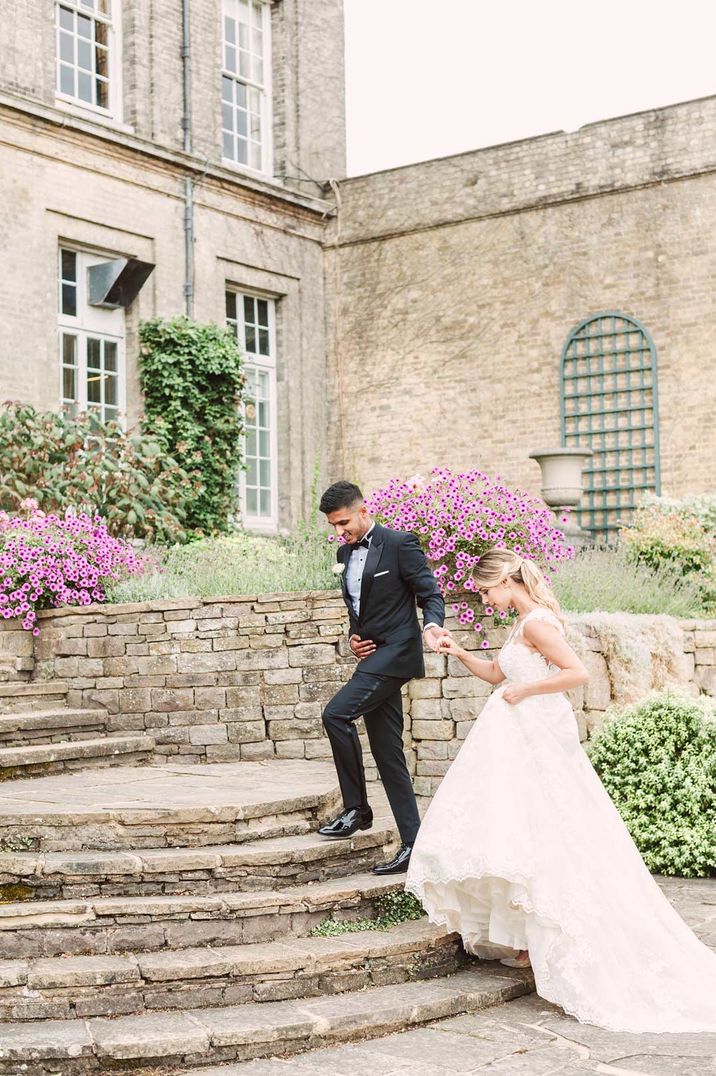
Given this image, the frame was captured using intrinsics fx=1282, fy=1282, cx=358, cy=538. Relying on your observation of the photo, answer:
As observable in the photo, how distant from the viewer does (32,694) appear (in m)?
8.41

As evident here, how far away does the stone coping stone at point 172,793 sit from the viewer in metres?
5.50

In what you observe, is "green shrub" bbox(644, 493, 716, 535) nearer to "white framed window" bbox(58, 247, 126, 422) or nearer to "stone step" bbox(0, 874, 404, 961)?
"white framed window" bbox(58, 247, 126, 422)

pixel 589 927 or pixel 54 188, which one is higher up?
pixel 54 188

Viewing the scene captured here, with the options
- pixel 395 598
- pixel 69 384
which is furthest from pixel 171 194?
pixel 395 598

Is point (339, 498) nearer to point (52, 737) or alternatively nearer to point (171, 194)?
point (52, 737)

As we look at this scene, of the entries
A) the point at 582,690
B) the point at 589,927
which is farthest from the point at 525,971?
the point at 582,690

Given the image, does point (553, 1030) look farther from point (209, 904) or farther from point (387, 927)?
point (209, 904)

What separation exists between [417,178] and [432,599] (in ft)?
40.0

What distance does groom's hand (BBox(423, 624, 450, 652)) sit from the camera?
5.10 m

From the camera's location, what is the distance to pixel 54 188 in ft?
45.4

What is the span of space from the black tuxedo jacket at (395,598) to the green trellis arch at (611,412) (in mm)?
9604

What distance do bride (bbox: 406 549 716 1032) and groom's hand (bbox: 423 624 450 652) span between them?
0.15ft

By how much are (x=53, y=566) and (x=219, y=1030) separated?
203 inches

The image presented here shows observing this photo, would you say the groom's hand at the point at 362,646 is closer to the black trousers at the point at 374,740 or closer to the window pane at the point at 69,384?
the black trousers at the point at 374,740
